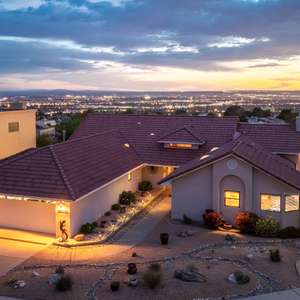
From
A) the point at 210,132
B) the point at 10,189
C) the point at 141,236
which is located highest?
the point at 210,132

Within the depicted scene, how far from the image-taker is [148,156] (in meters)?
34.0

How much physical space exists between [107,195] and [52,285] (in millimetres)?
11489

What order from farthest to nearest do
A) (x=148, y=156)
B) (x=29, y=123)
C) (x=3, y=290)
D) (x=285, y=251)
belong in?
(x=29, y=123)
(x=148, y=156)
(x=285, y=251)
(x=3, y=290)

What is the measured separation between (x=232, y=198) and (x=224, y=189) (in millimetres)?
685

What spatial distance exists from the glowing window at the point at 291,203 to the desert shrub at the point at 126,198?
33.7 ft

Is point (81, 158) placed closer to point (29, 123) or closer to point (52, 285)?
point (52, 285)

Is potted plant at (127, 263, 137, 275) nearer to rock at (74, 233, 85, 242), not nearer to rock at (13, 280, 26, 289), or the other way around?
rock at (13, 280, 26, 289)

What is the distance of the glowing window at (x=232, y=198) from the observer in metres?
25.1

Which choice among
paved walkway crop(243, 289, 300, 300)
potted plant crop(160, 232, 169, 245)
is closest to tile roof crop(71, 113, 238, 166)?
potted plant crop(160, 232, 169, 245)

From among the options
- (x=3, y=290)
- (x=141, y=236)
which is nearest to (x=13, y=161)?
(x=141, y=236)

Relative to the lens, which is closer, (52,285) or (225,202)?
(52,285)

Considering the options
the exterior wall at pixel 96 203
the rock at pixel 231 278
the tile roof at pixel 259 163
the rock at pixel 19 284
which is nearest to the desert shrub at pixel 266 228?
the tile roof at pixel 259 163

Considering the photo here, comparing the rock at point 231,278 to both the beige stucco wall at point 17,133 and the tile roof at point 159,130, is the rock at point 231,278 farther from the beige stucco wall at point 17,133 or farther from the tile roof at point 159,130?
the beige stucco wall at point 17,133

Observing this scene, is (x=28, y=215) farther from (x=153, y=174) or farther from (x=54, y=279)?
(x=153, y=174)
